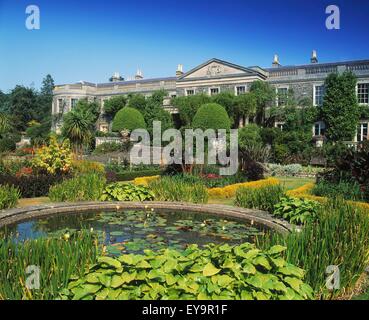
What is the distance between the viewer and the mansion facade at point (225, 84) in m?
26.5

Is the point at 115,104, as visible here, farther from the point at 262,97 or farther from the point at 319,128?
the point at 319,128

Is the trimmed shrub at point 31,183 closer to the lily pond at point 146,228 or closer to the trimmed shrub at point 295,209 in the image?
the lily pond at point 146,228

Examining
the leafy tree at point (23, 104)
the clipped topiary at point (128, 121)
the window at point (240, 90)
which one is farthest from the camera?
the leafy tree at point (23, 104)

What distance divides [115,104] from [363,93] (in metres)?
22.0

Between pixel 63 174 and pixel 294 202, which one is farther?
pixel 63 174

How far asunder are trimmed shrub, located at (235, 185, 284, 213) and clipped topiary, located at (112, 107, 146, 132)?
22613mm

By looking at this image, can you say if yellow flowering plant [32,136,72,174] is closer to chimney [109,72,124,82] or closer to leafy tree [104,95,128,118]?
leafy tree [104,95,128,118]

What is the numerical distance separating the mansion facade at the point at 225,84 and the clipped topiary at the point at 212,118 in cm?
312

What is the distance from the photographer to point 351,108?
25062mm

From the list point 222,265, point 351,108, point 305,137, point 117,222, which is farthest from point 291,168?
point 222,265

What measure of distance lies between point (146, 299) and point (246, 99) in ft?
87.5

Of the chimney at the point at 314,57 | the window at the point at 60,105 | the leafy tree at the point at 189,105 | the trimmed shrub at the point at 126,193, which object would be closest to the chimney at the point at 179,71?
the leafy tree at the point at 189,105

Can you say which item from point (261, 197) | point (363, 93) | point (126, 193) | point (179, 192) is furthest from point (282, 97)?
point (126, 193)
